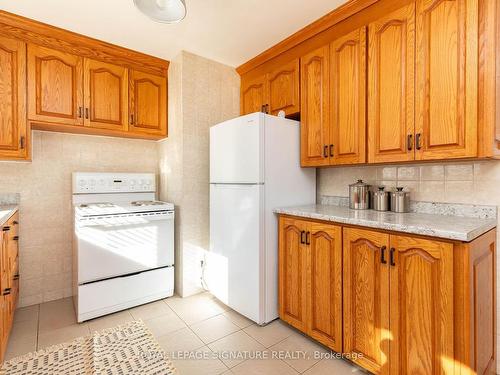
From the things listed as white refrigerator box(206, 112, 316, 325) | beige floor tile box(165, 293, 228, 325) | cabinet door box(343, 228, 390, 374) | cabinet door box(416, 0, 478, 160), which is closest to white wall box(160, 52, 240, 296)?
beige floor tile box(165, 293, 228, 325)

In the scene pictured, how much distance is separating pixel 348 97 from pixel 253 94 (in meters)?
1.13

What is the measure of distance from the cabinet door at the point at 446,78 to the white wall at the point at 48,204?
109 inches

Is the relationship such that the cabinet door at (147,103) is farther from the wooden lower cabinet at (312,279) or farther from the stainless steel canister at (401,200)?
the stainless steel canister at (401,200)

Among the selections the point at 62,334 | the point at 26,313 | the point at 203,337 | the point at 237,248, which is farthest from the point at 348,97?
the point at 26,313

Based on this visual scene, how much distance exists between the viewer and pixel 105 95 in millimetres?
2393

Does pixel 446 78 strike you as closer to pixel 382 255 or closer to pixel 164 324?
pixel 382 255

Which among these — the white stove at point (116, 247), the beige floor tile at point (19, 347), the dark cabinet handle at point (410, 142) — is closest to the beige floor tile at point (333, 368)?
the dark cabinet handle at point (410, 142)

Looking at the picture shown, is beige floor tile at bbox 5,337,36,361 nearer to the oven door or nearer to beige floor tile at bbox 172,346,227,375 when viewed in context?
the oven door

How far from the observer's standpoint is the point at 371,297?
1448mm

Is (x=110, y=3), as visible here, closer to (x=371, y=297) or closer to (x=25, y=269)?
(x=25, y=269)

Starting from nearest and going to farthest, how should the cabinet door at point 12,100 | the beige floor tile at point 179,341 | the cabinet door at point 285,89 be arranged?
the beige floor tile at point 179,341, the cabinet door at point 12,100, the cabinet door at point 285,89

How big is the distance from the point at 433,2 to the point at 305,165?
1229 millimetres

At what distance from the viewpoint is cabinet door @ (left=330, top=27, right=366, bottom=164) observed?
5.83 ft

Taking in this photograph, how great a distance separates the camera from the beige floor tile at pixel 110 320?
200 cm
